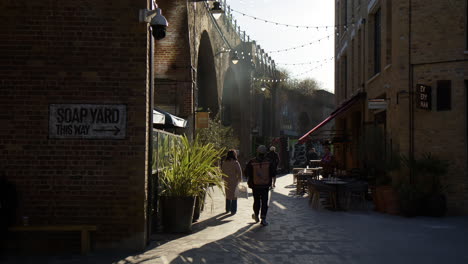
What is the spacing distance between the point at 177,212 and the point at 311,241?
2.47 m

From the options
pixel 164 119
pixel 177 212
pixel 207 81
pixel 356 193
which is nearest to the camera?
pixel 177 212

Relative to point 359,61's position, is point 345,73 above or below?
above

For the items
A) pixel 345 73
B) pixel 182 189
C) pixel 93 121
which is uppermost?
pixel 345 73

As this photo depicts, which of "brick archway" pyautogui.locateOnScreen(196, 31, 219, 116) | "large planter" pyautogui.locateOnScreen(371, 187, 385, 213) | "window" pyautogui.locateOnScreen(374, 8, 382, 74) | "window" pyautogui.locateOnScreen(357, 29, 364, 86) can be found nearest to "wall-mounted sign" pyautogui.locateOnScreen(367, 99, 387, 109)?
"large planter" pyautogui.locateOnScreen(371, 187, 385, 213)

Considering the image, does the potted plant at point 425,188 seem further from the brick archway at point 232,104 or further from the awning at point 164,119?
the brick archway at point 232,104

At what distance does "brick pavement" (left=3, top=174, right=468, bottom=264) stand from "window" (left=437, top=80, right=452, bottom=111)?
8.91ft

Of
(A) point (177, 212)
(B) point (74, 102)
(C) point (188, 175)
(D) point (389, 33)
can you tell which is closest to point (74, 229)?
Result: (B) point (74, 102)

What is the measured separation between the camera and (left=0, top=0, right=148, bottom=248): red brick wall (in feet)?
27.3

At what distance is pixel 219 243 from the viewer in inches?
352

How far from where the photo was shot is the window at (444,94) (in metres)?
13.3

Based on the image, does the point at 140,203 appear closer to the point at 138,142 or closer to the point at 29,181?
the point at 138,142

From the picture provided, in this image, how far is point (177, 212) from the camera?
389 inches

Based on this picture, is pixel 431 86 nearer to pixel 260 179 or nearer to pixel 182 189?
pixel 260 179

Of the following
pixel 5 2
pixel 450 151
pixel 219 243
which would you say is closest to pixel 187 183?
pixel 219 243
